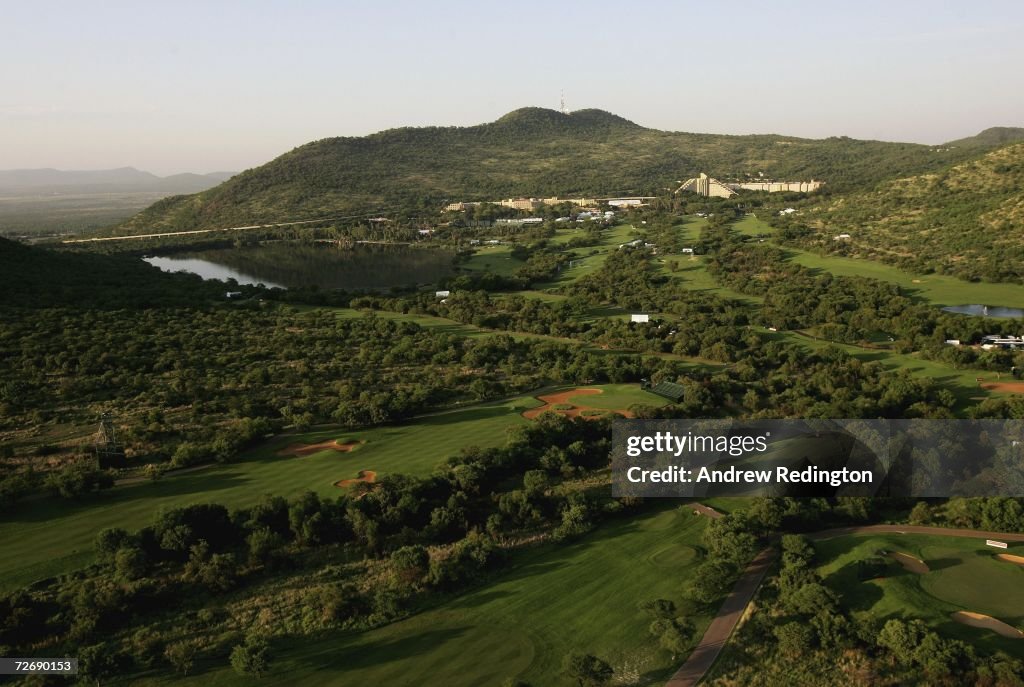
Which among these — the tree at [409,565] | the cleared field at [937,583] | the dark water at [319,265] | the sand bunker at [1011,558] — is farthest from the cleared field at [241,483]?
the dark water at [319,265]

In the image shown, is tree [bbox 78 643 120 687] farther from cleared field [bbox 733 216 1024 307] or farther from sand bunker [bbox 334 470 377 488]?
cleared field [bbox 733 216 1024 307]

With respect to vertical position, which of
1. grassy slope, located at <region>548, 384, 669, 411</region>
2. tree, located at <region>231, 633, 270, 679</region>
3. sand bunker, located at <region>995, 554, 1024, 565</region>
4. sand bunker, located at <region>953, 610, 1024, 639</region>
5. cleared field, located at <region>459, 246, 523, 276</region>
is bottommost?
sand bunker, located at <region>953, 610, 1024, 639</region>

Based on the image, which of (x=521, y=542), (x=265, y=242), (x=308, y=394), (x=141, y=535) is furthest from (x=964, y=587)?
(x=265, y=242)

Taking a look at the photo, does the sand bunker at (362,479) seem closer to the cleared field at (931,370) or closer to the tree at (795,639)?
the tree at (795,639)

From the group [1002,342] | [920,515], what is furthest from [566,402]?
[1002,342]

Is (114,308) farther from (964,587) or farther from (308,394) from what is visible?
(964,587)

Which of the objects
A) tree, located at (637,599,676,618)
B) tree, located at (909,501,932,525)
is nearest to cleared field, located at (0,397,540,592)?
tree, located at (637,599,676,618)

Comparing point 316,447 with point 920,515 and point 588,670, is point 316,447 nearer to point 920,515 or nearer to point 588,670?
point 588,670
